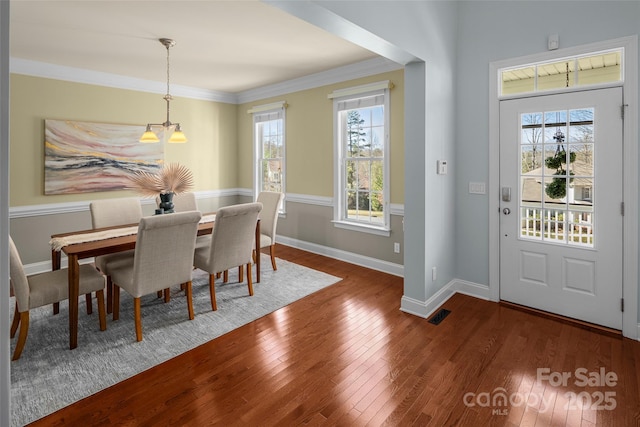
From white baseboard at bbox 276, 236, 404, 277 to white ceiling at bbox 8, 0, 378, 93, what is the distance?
250 centimetres

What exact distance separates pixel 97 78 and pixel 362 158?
12.3 ft

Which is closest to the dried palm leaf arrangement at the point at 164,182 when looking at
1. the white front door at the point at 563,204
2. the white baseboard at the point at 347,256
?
the white baseboard at the point at 347,256

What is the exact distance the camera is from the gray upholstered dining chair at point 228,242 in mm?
3096

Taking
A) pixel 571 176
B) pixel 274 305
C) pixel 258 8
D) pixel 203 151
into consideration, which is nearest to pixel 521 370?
pixel 571 176

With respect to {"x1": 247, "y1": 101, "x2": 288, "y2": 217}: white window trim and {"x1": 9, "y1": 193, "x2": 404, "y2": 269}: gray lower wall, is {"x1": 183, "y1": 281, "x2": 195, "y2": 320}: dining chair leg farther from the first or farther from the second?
{"x1": 247, "y1": 101, "x2": 288, "y2": 217}: white window trim

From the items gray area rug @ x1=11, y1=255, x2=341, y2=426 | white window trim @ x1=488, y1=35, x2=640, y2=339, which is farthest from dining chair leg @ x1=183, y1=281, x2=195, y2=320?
white window trim @ x1=488, y1=35, x2=640, y2=339

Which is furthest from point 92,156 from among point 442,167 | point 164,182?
point 442,167

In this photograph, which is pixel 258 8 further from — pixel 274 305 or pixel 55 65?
pixel 55 65

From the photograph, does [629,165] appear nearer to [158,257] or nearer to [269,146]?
[158,257]

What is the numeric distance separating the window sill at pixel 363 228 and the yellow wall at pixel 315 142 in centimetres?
40

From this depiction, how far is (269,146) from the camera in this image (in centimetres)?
595

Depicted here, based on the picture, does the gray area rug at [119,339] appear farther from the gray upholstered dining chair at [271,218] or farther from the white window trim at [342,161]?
the white window trim at [342,161]

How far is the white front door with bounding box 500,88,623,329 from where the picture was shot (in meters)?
2.71

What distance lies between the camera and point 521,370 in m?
2.27
